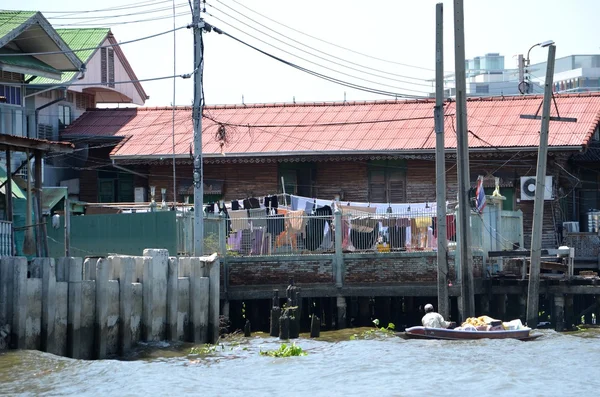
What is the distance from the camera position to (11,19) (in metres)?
35.1

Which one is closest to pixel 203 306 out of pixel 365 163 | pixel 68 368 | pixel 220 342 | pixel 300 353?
pixel 220 342

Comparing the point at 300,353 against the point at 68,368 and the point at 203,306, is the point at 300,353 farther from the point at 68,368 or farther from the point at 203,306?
the point at 68,368

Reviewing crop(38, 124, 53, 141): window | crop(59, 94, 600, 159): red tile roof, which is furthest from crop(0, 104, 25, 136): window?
crop(38, 124, 53, 141): window

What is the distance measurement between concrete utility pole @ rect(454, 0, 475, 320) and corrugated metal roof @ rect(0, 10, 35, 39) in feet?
46.1

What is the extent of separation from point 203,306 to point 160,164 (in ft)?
54.0

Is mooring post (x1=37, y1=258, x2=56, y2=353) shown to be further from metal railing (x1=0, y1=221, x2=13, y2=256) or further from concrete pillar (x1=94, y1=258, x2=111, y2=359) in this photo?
metal railing (x1=0, y1=221, x2=13, y2=256)

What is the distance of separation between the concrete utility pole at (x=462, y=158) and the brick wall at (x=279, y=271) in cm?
476

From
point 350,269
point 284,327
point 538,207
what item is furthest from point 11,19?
point 538,207

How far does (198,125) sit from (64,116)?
57.9 feet

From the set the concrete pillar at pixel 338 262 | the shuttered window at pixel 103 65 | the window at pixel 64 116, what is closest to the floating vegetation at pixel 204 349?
the concrete pillar at pixel 338 262

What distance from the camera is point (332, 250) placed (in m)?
32.8

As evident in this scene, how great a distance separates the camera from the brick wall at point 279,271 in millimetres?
32125

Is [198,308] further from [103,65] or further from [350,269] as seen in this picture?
[103,65]

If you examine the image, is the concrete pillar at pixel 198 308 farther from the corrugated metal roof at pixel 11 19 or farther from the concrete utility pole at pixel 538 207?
the corrugated metal roof at pixel 11 19
